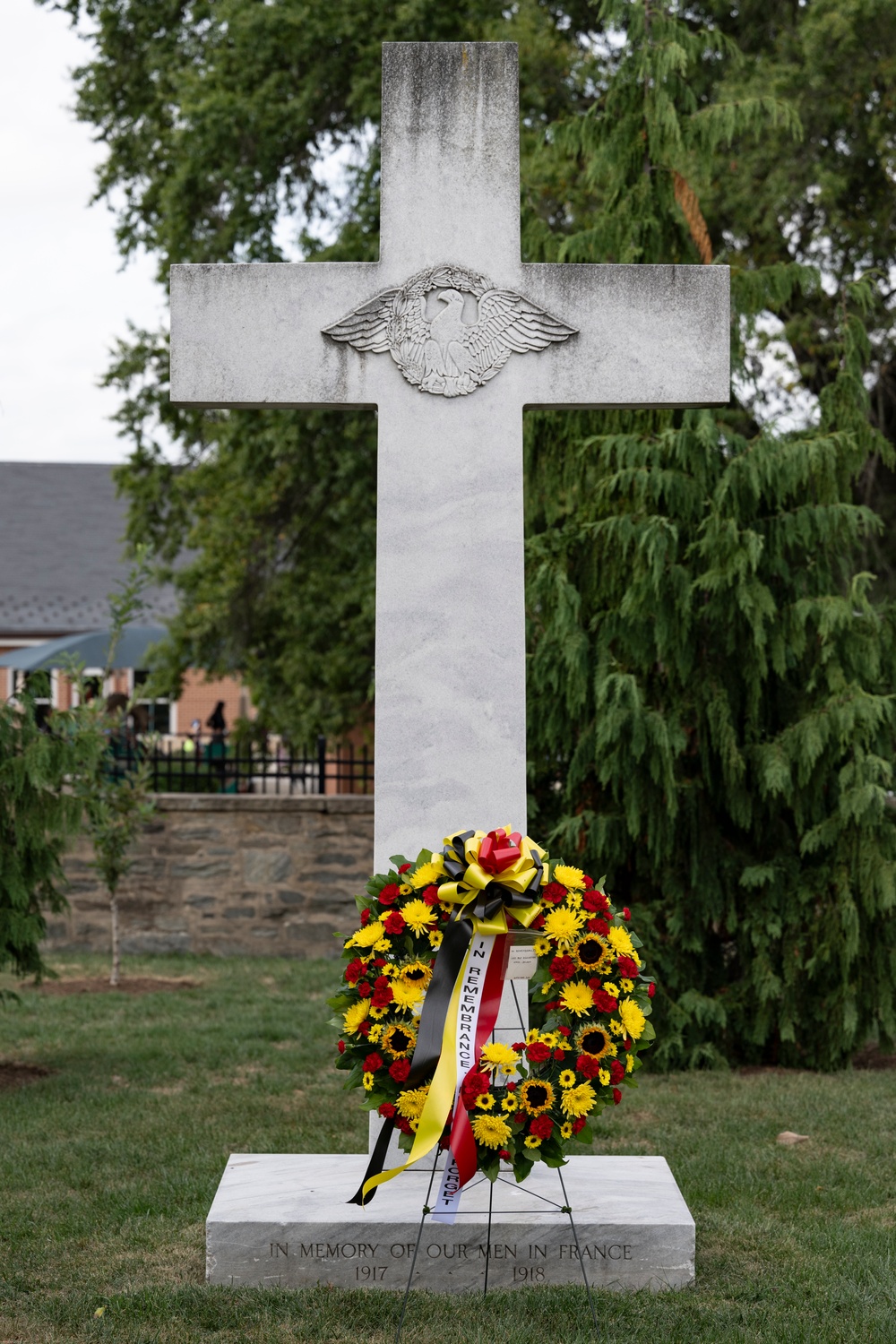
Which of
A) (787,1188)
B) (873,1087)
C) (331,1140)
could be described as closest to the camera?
(787,1188)

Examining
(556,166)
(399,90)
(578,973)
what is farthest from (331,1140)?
(556,166)

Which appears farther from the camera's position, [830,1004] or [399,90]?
[830,1004]

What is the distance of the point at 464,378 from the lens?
177 inches

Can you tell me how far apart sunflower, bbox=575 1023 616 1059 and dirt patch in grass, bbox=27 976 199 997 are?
6.32 metres

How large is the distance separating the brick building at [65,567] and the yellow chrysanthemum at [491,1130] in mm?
20115

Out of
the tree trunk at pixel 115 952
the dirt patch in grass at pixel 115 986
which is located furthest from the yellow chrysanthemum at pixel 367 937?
the tree trunk at pixel 115 952

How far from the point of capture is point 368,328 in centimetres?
453

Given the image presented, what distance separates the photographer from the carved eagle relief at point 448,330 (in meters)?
4.50

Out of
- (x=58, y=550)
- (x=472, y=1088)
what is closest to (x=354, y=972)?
(x=472, y=1088)

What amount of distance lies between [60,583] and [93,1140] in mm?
22460

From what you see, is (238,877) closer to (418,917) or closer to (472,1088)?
(418,917)

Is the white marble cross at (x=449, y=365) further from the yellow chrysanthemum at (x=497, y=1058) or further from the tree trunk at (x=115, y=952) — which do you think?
the tree trunk at (x=115, y=952)

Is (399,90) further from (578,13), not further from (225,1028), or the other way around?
(578,13)

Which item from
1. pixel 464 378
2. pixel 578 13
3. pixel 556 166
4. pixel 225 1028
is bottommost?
pixel 225 1028
